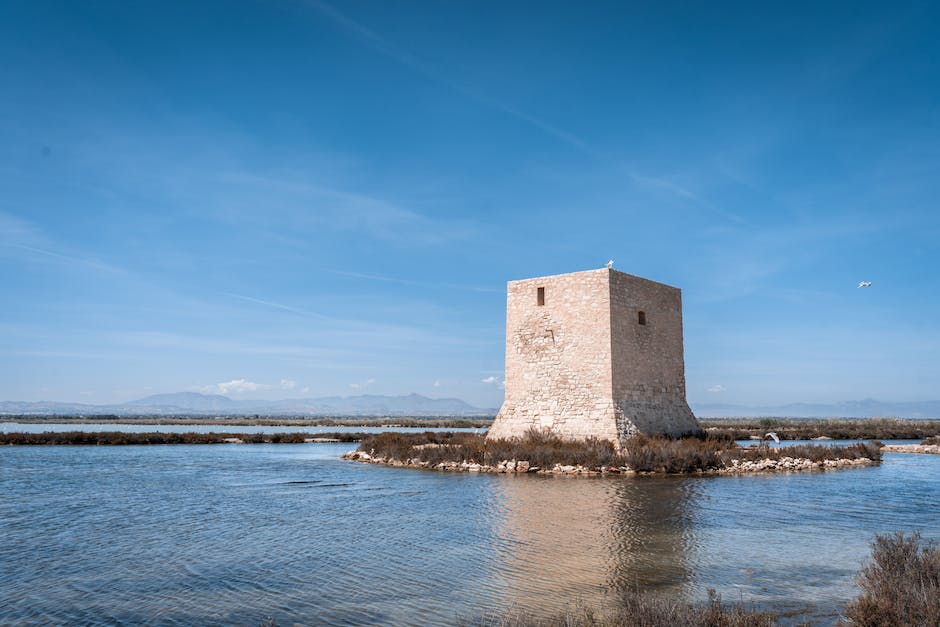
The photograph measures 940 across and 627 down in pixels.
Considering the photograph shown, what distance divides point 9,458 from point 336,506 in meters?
18.8

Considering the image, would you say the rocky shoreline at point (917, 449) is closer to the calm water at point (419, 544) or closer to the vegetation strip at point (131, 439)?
the calm water at point (419, 544)

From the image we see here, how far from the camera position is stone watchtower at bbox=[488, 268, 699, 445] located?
19672 millimetres

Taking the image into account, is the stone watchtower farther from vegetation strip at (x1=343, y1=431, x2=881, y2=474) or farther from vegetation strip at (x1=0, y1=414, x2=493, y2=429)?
vegetation strip at (x1=0, y1=414, x2=493, y2=429)

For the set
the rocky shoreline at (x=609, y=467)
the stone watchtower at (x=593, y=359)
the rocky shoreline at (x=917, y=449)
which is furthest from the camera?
the rocky shoreline at (x=917, y=449)

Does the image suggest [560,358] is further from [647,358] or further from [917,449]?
[917,449]

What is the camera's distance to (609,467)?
56.5 feet

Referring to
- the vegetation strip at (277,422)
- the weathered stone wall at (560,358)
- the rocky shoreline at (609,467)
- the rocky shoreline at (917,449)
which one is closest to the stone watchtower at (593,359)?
the weathered stone wall at (560,358)

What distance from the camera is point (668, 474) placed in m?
17.2

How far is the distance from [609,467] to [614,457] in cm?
40

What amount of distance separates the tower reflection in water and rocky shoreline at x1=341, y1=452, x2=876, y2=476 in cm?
272

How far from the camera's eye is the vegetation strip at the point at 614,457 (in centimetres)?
1739

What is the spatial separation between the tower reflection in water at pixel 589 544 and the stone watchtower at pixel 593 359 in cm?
555

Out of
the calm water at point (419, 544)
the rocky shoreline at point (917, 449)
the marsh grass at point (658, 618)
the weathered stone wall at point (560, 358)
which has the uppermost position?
the weathered stone wall at point (560, 358)

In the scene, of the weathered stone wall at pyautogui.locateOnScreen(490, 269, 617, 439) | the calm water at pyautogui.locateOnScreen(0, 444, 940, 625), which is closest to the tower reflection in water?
the calm water at pyautogui.locateOnScreen(0, 444, 940, 625)
